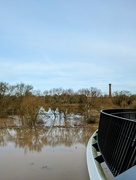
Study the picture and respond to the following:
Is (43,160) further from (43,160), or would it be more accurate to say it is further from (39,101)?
(39,101)

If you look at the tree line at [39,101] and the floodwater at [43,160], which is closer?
the floodwater at [43,160]

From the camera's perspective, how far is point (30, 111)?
102 feet

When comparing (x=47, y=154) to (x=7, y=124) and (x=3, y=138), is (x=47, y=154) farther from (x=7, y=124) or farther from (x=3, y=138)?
(x=7, y=124)


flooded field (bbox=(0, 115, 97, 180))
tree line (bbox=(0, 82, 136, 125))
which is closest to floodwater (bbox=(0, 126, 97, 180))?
flooded field (bbox=(0, 115, 97, 180))

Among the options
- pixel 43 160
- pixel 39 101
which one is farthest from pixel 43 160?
pixel 39 101

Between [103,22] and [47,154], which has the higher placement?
Result: [103,22]

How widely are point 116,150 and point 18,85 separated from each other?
116ft

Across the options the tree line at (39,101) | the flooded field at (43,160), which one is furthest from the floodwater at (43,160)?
the tree line at (39,101)

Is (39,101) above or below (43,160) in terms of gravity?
above

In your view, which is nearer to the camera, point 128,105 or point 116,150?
point 116,150

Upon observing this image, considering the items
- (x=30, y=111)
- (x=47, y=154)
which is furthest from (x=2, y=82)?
(x=47, y=154)

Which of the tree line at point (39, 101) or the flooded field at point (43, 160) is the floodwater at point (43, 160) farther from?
the tree line at point (39, 101)

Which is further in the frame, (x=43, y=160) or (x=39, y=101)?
(x=39, y=101)

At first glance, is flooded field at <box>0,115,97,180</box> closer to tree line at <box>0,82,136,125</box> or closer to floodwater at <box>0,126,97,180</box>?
floodwater at <box>0,126,97,180</box>
